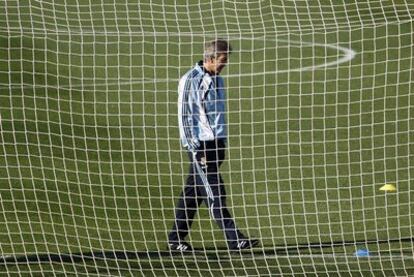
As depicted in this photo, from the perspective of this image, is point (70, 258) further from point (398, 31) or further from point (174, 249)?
point (398, 31)

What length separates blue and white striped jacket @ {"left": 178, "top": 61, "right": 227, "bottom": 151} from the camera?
30.7 ft

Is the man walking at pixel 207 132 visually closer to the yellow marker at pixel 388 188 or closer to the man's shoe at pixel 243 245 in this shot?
the man's shoe at pixel 243 245

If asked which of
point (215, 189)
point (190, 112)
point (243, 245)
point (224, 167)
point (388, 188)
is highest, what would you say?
point (190, 112)

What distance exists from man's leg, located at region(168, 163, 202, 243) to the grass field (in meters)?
0.18

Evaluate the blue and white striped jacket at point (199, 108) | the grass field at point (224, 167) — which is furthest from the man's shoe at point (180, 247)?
the blue and white striped jacket at point (199, 108)

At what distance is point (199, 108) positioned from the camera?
9367 mm

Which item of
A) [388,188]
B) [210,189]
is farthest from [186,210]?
[388,188]

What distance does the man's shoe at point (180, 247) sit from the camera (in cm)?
943

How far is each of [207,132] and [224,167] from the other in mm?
3341

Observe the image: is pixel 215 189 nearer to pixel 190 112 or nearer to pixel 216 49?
pixel 190 112

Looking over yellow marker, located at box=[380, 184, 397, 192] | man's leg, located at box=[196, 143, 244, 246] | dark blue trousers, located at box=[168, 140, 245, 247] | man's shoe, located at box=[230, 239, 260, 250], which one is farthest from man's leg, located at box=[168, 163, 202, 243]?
yellow marker, located at box=[380, 184, 397, 192]

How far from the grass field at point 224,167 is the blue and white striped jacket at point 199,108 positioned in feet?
1.92

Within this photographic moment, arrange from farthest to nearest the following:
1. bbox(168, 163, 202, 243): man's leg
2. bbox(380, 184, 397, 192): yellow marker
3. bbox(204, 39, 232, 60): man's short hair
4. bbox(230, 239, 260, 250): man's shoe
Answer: bbox(380, 184, 397, 192): yellow marker
bbox(168, 163, 202, 243): man's leg
bbox(230, 239, 260, 250): man's shoe
bbox(204, 39, 232, 60): man's short hair

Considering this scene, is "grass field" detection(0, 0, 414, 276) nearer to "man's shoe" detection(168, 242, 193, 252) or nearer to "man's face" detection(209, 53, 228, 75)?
"man's shoe" detection(168, 242, 193, 252)
